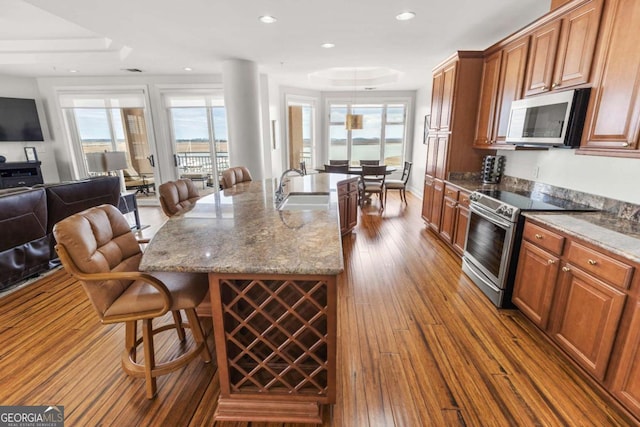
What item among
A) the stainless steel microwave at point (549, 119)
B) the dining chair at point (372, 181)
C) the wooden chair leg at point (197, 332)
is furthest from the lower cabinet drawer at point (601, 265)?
the dining chair at point (372, 181)

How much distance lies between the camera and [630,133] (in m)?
1.81

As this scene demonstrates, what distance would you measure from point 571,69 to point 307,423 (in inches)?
121

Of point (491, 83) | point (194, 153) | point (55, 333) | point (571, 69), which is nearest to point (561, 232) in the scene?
point (571, 69)

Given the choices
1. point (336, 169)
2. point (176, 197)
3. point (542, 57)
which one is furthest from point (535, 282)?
point (336, 169)

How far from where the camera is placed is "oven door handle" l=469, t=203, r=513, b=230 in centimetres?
238

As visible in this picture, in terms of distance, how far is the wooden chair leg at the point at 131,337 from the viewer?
1.77 meters

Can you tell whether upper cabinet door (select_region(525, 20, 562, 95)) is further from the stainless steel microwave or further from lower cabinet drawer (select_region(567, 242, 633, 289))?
lower cabinet drawer (select_region(567, 242, 633, 289))

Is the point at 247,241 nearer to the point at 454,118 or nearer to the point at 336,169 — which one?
the point at 454,118

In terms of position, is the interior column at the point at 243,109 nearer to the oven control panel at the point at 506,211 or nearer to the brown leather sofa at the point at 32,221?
the brown leather sofa at the point at 32,221

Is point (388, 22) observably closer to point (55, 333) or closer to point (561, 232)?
point (561, 232)

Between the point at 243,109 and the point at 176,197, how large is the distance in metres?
2.52

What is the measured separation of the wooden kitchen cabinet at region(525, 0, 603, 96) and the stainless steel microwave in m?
0.12

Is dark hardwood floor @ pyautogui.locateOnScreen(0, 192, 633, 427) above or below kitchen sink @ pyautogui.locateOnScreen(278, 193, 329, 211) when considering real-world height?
below
